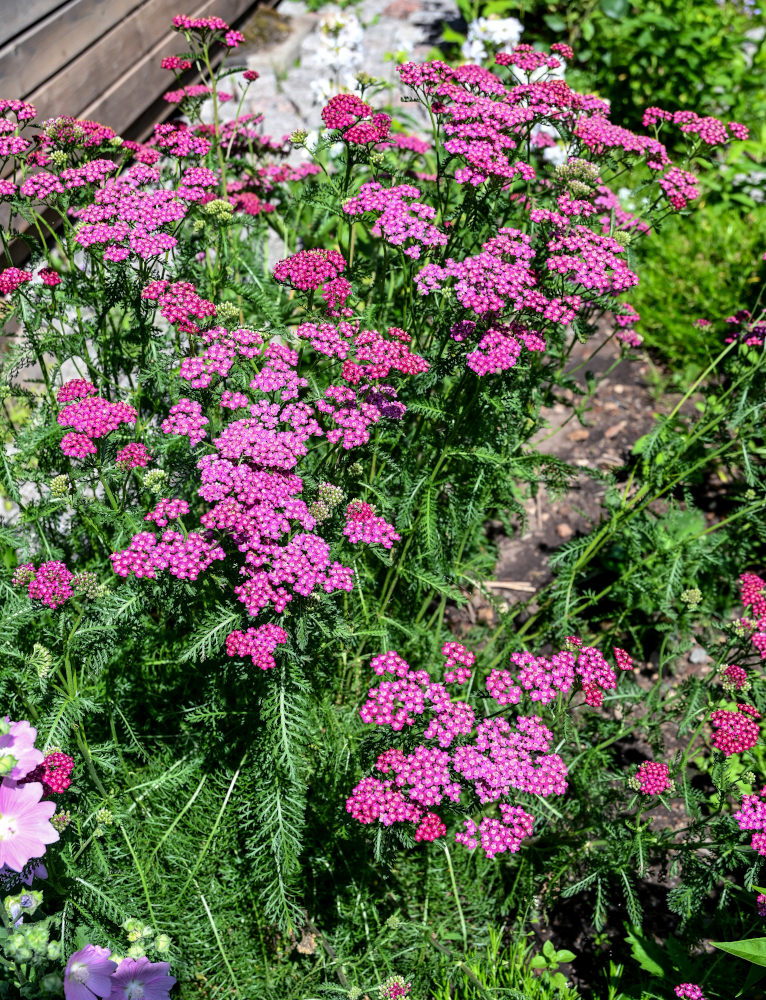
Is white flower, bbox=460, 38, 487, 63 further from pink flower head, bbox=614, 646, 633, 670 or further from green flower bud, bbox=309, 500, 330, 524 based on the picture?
pink flower head, bbox=614, 646, 633, 670

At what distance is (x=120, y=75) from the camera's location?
18.9 ft

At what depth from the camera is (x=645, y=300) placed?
5832mm

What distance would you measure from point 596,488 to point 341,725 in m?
2.52

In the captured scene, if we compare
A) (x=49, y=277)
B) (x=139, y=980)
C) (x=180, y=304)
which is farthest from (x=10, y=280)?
(x=139, y=980)

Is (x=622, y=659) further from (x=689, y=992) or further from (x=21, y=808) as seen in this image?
(x=21, y=808)

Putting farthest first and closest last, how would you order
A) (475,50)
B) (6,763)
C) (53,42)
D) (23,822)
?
(475,50) < (53,42) < (23,822) < (6,763)

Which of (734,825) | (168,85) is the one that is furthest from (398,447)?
(168,85)

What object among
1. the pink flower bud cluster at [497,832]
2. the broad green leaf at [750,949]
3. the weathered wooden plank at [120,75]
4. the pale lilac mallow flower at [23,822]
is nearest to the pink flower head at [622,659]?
the pink flower bud cluster at [497,832]

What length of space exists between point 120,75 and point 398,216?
13.1ft

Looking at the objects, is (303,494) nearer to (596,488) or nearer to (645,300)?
(596,488)

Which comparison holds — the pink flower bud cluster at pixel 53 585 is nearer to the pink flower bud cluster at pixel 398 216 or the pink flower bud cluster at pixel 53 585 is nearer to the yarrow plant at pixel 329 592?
the yarrow plant at pixel 329 592

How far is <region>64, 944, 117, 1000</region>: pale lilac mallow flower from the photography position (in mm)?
1758

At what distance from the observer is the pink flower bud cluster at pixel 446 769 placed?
2350 millimetres

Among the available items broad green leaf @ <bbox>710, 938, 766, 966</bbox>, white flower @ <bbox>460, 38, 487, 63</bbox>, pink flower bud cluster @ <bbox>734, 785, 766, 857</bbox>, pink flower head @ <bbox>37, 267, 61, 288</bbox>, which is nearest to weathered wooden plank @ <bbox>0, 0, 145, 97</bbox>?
pink flower head @ <bbox>37, 267, 61, 288</bbox>
